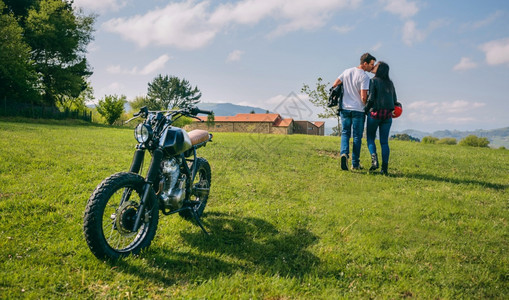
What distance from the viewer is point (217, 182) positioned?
738 cm

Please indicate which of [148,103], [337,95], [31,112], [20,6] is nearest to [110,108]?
[31,112]

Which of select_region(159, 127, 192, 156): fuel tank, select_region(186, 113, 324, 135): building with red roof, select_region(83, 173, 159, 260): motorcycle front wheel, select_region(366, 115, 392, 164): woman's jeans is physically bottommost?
select_region(83, 173, 159, 260): motorcycle front wheel

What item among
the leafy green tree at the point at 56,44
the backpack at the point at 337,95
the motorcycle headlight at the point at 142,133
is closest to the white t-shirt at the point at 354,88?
the backpack at the point at 337,95

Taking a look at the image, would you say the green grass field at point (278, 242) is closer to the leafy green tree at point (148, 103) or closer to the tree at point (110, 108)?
the tree at point (110, 108)

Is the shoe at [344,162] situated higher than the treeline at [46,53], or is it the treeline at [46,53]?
the treeline at [46,53]

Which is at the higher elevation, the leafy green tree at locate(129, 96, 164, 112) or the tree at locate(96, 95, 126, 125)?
the leafy green tree at locate(129, 96, 164, 112)

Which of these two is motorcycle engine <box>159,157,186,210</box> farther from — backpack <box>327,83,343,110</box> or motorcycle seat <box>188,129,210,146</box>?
backpack <box>327,83,343,110</box>

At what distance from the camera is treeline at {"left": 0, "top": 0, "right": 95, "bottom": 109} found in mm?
→ 36719

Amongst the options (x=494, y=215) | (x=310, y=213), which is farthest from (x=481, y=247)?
(x=310, y=213)

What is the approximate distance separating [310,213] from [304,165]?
4.64 metres

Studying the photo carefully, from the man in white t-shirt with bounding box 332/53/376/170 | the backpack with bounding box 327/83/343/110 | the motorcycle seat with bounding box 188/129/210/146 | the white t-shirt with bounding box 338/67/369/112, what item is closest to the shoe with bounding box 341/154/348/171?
the man in white t-shirt with bounding box 332/53/376/170

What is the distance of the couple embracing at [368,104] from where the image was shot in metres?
8.21

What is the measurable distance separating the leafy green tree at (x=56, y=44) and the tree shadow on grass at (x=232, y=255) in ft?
153

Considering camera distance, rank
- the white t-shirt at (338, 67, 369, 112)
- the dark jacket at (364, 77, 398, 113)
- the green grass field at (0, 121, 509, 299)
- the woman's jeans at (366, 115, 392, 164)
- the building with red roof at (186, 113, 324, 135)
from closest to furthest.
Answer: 1. the green grass field at (0, 121, 509, 299)
2. the dark jacket at (364, 77, 398, 113)
3. the woman's jeans at (366, 115, 392, 164)
4. the white t-shirt at (338, 67, 369, 112)
5. the building with red roof at (186, 113, 324, 135)
